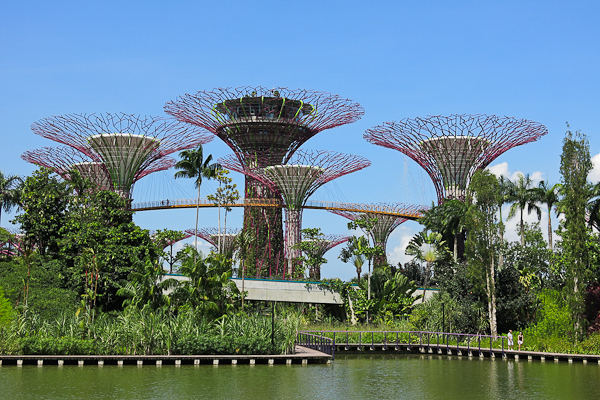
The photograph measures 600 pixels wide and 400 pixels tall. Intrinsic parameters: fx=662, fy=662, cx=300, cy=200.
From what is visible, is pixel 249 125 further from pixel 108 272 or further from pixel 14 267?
pixel 14 267

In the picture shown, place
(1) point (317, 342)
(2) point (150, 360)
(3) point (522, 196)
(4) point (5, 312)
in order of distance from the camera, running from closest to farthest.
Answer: (2) point (150, 360) < (4) point (5, 312) < (1) point (317, 342) < (3) point (522, 196)

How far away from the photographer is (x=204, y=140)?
49.0 metres

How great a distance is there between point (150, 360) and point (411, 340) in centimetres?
1462

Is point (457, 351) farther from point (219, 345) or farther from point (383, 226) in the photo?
point (383, 226)

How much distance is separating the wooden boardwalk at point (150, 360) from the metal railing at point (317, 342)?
2.51 m

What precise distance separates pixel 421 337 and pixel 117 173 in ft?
90.2

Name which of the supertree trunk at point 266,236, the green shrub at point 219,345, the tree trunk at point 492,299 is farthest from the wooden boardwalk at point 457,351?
the supertree trunk at point 266,236

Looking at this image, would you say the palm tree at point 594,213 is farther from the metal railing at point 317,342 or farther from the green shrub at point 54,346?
the green shrub at point 54,346

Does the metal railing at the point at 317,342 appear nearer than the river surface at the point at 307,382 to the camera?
No

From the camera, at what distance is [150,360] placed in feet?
79.6

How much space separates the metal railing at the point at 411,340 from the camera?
31.7 meters

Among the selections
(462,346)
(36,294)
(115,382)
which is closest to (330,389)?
(115,382)

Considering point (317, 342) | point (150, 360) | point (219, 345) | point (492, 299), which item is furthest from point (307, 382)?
point (492, 299)

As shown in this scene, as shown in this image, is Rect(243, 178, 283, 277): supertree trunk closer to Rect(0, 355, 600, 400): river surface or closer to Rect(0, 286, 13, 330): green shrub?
Rect(0, 286, 13, 330): green shrub
